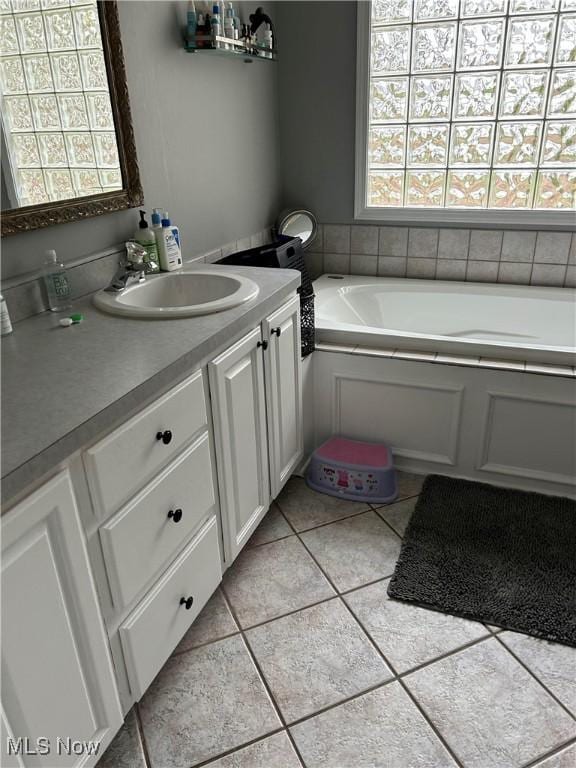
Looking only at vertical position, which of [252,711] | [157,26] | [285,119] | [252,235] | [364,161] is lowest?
[252,711]

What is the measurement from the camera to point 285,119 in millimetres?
2984

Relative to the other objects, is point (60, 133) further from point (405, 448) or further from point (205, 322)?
point (405, 448)

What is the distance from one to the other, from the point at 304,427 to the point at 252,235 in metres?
1.03

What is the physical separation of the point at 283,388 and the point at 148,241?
677 mm

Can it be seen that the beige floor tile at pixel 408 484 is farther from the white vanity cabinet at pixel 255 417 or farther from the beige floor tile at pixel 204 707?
the beige floor tile at pixel 204 707

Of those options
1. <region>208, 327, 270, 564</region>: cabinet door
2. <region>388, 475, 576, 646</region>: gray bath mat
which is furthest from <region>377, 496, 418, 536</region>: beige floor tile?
<region>208, 327, 270, 564</region>: cabinet door

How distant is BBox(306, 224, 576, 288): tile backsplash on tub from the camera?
274cm

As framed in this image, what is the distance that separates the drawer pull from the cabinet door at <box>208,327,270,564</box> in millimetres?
234

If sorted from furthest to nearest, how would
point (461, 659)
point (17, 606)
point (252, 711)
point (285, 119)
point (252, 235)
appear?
point (285, 119), point (252, 235), point (461, 659), point (252, 711), point (17, 606)

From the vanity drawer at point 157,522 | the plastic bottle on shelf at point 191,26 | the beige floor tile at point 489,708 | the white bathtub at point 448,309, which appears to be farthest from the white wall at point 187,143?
the beige floor tile at point 489,708

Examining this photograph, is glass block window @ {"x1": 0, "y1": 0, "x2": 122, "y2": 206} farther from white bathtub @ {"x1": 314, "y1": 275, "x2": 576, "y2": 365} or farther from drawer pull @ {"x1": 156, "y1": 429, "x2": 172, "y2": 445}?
white bathtub @ {"x1": 314, "y1": 275, "x2": 576, "y2": 365}

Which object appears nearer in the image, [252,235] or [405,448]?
[405,448]

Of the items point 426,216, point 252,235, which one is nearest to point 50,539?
point 252,235

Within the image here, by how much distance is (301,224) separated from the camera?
3078mm
